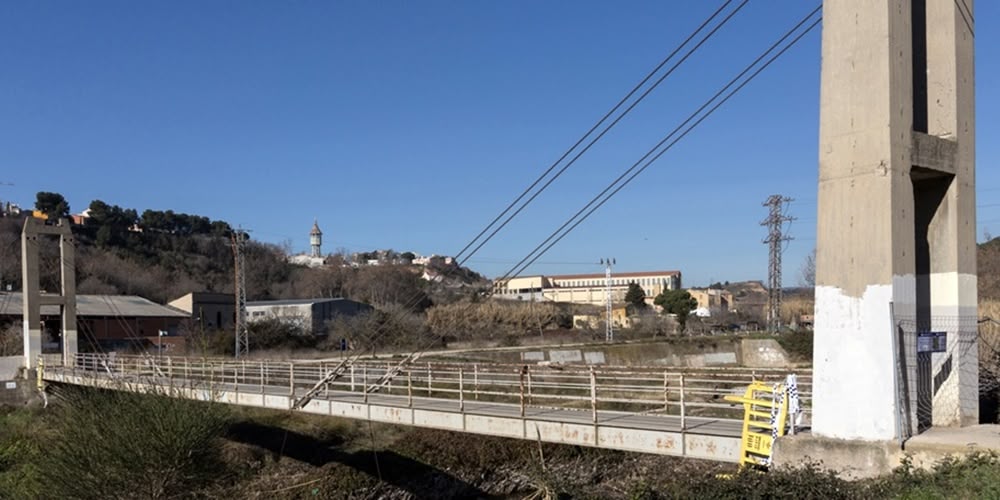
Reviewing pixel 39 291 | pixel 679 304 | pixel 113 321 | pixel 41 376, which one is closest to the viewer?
pixel 41 376

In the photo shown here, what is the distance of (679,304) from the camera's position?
7512 centimetres

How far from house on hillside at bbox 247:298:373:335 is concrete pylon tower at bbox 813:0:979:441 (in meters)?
54.1

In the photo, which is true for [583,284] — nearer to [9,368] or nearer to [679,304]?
[679,304]

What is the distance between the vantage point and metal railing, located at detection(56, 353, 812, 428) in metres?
15.0

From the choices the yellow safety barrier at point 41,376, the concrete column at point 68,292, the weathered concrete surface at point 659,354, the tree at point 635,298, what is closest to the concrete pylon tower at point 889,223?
the yellow safety barrier at point 41,376

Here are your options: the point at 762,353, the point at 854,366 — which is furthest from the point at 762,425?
the point at 762,353

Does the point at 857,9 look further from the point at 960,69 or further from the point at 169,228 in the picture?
the point at 169,228

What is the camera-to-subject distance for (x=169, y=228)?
370 feet

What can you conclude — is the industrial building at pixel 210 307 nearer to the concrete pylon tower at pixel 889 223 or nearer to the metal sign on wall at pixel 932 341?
the concrete pylon tower at pixel 889 223

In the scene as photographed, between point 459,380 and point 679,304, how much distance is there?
204ft

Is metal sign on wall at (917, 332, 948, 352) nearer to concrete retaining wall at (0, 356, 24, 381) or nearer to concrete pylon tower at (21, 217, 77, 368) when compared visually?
concrete pylon tower at (21, 217, 77, 368)

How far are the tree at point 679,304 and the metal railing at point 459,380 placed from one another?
41.4 metres

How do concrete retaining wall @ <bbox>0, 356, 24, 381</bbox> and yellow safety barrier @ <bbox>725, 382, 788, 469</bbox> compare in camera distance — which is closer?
yellow safety barrier @ <bbox>725, 382, 788, 469</bbox>

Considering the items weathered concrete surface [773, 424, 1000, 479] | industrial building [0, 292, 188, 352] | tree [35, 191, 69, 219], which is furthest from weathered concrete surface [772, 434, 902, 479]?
tree [35, 191, 69, 219]
